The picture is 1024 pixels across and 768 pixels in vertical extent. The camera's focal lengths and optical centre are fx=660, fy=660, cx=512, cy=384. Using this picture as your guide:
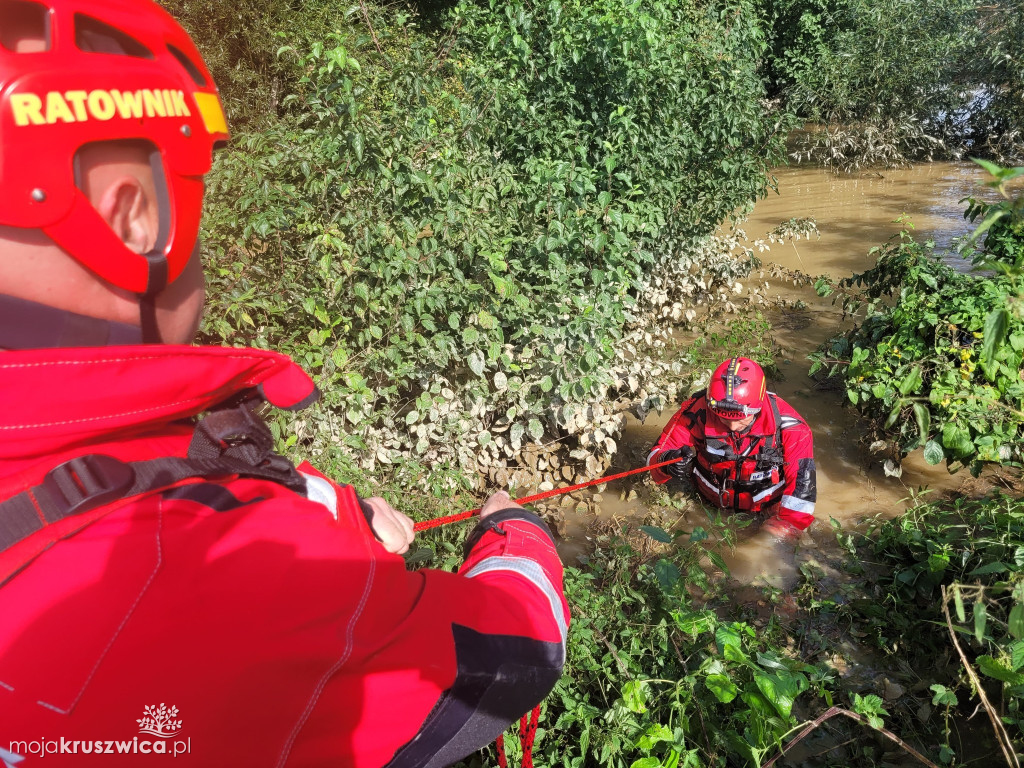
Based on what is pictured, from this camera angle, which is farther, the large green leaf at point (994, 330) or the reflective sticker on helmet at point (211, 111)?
the large green leaf at point (994, 330)

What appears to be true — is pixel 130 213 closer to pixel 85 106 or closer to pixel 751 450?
pixel 85 106

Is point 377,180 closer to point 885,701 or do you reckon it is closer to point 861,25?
point 885,701

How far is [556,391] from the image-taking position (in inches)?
191

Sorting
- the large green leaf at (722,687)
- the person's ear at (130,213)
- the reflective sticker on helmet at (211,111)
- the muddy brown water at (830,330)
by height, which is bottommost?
the muddy brown water at (830,330)

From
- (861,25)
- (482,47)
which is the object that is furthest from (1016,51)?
(482,47)

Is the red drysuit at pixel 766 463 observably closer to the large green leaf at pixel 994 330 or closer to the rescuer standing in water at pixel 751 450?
the rescuer standing in water at pixel 751 450

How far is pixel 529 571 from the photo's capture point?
4.33 ft

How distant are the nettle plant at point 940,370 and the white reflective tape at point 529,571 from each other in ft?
11.5

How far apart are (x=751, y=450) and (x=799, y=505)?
0.55 metres

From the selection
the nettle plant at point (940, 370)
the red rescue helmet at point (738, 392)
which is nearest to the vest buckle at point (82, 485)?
the nettle plant at point (940, 370)

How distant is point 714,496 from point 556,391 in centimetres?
162

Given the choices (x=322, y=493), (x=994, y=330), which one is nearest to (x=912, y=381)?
(x=994, y=330)

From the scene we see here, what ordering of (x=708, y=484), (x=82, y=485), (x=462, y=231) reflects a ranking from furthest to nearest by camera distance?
(x=708, y=484), (x=462, y=231), (x=82, y=485)

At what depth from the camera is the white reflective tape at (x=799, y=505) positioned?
16.3ft
